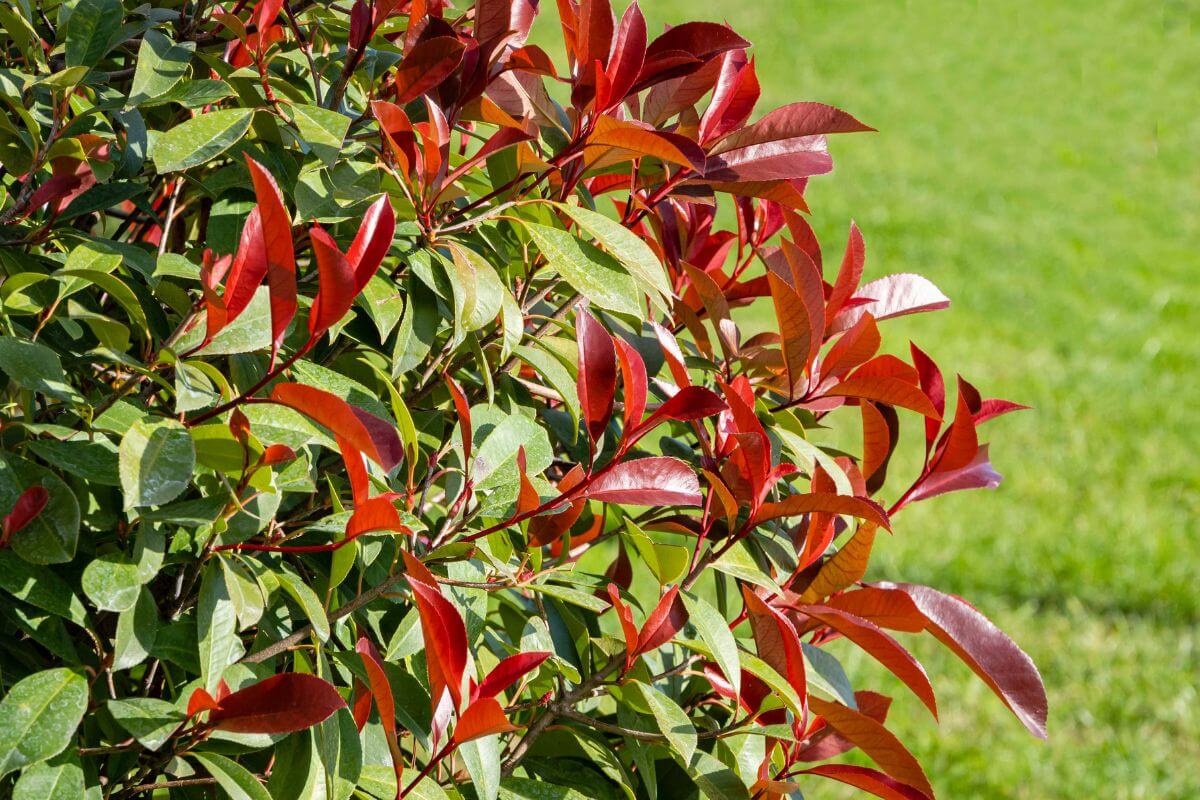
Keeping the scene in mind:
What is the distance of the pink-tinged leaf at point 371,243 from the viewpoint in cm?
84

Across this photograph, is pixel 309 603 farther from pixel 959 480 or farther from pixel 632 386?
pixel 959 480

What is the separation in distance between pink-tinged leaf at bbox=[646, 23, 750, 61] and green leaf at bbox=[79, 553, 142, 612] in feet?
2.02

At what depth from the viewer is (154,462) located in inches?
30.6

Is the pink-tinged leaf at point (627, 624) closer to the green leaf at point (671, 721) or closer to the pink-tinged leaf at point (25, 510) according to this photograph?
the green leaf at point (671, 721)

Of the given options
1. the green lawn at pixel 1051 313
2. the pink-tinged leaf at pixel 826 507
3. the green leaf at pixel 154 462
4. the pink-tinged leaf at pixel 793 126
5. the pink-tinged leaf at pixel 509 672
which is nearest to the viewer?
the green leaf at pixel 154 462

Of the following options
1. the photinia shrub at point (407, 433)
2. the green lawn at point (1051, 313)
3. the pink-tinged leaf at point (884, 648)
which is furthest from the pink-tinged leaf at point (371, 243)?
the green lawn at point (1051, 313)

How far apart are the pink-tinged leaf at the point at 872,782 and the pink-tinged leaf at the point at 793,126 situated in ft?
1.82

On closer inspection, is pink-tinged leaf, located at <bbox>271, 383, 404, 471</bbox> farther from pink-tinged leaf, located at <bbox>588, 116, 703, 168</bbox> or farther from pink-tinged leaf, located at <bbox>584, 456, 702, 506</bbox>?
pink-tinged leaf, located at <bbox>588, 116, 703, 168</bbox>

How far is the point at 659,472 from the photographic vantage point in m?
0.95

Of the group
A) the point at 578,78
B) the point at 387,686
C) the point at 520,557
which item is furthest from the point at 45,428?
the point at 578,78

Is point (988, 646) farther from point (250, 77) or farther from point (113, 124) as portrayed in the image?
point (113, 124)

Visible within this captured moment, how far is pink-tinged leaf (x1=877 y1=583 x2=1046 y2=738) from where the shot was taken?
1.04 metres

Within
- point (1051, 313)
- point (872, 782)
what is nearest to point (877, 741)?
point (872, 782)

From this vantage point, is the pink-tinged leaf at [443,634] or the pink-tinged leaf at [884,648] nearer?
the pink-tinged leaf at [443,634]
